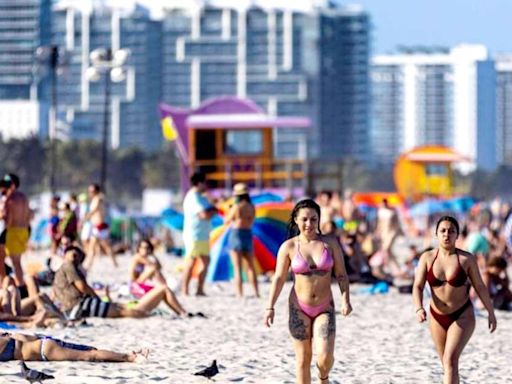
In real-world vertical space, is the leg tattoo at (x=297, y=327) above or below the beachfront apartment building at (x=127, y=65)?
below

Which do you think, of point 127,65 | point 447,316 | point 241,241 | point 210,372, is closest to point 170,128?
point 241,241

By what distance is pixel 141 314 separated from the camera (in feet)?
43.3

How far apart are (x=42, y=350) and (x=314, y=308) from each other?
211 cm

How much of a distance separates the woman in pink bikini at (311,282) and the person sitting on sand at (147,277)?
5.15m

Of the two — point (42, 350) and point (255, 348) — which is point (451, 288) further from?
point (255, 348)

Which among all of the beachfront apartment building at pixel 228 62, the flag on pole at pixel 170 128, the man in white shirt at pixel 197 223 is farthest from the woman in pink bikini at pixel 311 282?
the beachfront apartment building at pixel 228 62

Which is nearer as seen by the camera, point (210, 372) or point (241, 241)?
point (210, 372)

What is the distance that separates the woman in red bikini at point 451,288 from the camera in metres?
8.27

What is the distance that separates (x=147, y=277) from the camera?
14828mm

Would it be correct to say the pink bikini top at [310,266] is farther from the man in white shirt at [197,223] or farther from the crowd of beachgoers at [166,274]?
the man in white shirt at [197,223]

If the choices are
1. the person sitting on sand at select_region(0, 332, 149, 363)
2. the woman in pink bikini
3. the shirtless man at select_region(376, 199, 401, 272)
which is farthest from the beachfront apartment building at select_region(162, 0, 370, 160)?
the woman in pink bikini

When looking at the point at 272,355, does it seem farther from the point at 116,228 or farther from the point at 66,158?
the point at 66,158

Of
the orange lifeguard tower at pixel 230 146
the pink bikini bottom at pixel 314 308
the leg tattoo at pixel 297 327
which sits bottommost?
the leg tattoo at pixel 297 327

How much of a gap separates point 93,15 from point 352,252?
164 metres
